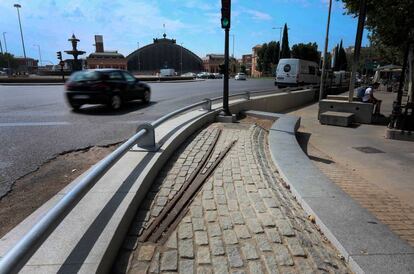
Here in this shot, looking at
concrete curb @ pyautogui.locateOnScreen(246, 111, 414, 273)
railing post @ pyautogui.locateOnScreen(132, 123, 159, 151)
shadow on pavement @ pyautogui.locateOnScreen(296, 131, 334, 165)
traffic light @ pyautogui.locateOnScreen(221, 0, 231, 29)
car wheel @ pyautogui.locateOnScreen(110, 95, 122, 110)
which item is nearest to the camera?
concrete curb @ pyautogui.locateOnScreen(246, 111, 414, 273)

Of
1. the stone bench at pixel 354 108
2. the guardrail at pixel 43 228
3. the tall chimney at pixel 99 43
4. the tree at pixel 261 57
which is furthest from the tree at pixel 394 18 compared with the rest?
the tall chimney at pixel 99 43

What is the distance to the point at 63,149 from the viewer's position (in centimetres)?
605

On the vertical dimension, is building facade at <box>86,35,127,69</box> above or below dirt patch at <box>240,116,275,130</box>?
above

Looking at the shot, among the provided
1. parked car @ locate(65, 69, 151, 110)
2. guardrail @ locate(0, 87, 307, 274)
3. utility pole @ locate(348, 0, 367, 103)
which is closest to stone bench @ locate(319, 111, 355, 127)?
utility pole @ locate(348, 0, 367, 103)

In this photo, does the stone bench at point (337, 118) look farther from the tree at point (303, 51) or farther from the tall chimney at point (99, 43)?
the tall chimney at point (99, 43)

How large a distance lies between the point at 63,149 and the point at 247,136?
4.21 m

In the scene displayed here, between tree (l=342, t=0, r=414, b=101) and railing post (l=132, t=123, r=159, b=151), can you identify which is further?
tree (l=342, t=0, r=414, b=101)

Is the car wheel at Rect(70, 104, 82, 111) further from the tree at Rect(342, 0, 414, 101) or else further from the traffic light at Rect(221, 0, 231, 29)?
the tree at Rect(342, 0, 414, 101)

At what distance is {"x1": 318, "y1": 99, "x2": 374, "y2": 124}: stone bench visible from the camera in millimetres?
14422

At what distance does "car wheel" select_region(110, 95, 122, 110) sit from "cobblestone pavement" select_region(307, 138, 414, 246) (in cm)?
747

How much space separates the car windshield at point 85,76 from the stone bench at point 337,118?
368 inches

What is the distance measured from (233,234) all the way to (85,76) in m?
10.1

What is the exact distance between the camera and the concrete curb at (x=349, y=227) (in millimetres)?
2625

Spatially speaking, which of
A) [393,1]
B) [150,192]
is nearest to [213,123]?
[150,192]
